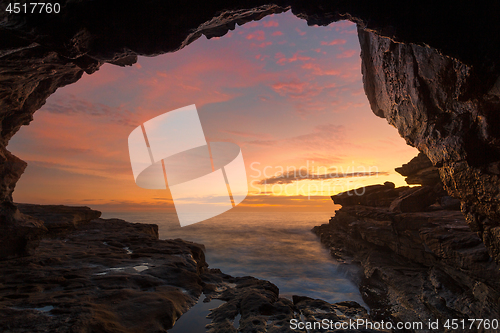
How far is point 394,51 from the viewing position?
265 inches

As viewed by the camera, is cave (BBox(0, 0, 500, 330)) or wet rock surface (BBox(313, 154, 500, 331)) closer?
cave (BBox(0, 0, 500, 330))

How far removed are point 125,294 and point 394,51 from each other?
1036 centimetres

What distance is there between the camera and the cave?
412 cm

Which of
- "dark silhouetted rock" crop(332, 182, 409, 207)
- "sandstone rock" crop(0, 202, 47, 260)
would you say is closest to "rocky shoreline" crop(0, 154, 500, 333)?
"sandstone rock" crop(0, 202, 47, 260)

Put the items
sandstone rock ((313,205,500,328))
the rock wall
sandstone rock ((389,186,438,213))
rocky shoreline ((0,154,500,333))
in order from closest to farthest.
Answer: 1. rocky shoreline ((0,154,500,333))
2. the rock wall
3. sandstone rock ((313,205,500,328))
4. sandstone rock ((389,186,438,213))

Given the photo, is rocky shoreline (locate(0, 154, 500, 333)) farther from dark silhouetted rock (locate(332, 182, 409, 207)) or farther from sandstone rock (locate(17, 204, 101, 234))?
dark silhouetted rock (locate(332, 182, 409, 207))

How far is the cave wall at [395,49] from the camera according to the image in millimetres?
4109

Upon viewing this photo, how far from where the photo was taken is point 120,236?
34.6 ft

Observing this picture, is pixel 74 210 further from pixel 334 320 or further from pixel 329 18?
pixel 329 18

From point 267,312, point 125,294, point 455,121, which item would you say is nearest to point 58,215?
point 125,294

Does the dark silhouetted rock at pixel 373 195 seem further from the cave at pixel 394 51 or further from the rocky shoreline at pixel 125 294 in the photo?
the rocky shoreline at pixel 125 294

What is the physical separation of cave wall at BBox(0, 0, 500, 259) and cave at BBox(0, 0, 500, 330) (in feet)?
0.06

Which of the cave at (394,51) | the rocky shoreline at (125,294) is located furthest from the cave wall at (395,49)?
the rocky shoreline at (125,294)

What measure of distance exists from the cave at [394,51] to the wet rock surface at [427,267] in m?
3.05
